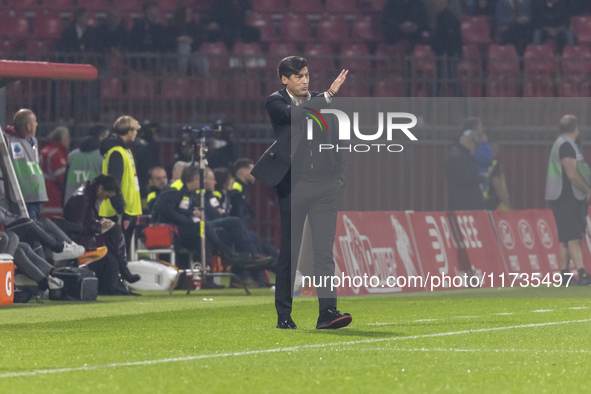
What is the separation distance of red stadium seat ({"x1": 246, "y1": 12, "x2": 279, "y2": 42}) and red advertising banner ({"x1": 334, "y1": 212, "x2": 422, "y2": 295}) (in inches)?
376

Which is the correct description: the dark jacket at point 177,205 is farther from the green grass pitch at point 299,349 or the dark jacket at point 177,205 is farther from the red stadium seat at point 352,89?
the red stadium seat at point 352,89

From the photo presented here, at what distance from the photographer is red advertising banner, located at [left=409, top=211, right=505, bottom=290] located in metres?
13.4

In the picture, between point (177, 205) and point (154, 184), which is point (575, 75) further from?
point (177, 205)

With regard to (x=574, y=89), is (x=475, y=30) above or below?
above

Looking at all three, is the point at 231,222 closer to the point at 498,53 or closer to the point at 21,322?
the point at 21,322

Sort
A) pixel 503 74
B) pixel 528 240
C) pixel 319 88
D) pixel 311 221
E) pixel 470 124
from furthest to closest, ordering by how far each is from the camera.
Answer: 1. pixel 503 74
2. pixel 319 88
3. pixel 470 124
4. pixel 528 240
5. pixel 311 221

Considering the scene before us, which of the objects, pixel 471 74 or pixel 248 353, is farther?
pixel 471 74

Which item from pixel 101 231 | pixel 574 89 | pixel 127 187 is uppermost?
pixel 574 89

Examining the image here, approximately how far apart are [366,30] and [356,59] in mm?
4048

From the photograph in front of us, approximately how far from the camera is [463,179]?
14469mm

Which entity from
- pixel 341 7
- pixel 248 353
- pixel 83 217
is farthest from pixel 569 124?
pixel 341 7

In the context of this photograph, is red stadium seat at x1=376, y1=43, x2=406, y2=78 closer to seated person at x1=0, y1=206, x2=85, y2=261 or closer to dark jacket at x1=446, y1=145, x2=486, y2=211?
dark jacket at x1=446, y1=145, x2=486, y2=211

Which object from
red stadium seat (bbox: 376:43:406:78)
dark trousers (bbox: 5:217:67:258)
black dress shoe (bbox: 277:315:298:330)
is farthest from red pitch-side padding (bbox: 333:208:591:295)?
black dress shoe (bbox: 277:315:298:330)

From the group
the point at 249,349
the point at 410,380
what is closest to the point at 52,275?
the point at 249,349
